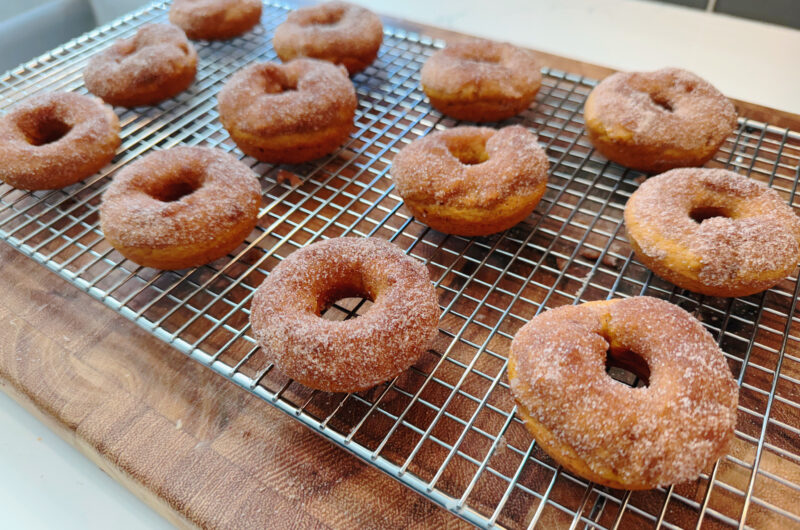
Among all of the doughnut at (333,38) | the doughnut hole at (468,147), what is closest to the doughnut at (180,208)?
the doughnut hole at (468,147)

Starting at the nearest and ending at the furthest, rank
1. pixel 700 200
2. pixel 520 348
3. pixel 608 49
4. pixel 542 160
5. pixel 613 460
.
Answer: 1. pixel 613 460
2. pixel 520 348
3. pixel 700 200
4. pixel 542 160
5. pixel 608 49

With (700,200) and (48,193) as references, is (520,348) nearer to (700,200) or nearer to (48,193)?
(700,200)

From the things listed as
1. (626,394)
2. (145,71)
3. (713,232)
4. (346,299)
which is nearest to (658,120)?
(713,232)

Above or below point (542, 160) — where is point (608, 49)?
below

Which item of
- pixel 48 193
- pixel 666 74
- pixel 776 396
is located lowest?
pixel 776 396

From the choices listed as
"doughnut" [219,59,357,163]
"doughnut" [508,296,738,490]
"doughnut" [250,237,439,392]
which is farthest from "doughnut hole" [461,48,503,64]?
"doughnut" [508,296,738,490]

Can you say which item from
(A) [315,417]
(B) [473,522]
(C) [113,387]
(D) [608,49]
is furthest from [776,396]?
(D) [608,49]

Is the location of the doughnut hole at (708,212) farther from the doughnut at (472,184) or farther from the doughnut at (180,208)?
the doughnut at (180,208)

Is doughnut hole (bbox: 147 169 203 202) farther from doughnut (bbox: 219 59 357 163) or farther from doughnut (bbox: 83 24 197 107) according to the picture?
doughnut (bbox: 83 24 197 107)
